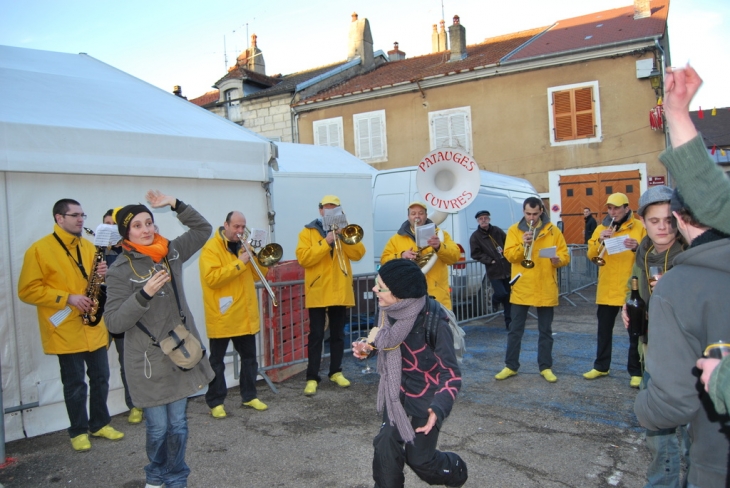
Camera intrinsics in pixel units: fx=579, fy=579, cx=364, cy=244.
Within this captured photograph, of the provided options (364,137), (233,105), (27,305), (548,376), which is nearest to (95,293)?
(27,305)

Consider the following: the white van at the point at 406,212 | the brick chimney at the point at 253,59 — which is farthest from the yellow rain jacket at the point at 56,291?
the brick chimney at the point at 253,59

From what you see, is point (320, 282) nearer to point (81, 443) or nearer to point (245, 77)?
point (81, 443)

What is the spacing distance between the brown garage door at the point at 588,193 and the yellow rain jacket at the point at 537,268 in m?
12.4

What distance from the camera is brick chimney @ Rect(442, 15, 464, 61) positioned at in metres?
21.6

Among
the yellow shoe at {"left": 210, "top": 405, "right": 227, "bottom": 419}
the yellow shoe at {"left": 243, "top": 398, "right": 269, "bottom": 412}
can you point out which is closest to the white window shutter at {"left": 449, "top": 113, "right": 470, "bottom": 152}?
the yellow shoe at {"left": 243, "top": 398, "right": 269, "bottom": 412}

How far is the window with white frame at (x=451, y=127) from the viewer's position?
19891mm

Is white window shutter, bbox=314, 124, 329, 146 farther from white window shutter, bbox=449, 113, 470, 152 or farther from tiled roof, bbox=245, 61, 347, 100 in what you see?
white window shutter, bbox=449, 113, 470, 152

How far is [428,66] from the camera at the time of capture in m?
22.0

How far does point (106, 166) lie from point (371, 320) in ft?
15.0

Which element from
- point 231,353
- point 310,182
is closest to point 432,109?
point 310,182

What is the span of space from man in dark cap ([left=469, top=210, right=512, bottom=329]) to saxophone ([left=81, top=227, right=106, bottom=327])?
19.8 feet

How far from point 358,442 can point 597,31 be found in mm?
18811

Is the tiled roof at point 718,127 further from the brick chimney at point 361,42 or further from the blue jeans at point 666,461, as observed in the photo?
the blue jeans at point 666,461

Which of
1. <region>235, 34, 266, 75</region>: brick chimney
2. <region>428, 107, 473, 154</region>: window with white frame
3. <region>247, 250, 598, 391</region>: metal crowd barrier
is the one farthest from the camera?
<region>235, 34, 266, 75</region>: brick chimney
